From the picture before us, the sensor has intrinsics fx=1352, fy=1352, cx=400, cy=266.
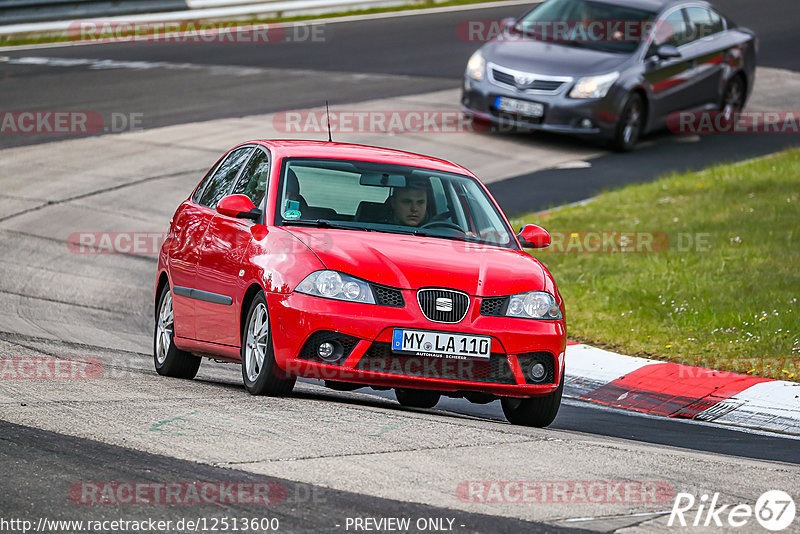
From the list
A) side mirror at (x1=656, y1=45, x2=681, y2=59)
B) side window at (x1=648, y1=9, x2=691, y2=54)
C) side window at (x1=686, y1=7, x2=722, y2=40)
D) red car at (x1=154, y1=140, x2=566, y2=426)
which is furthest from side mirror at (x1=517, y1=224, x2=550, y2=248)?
side window at (x1=686, y1=7, x2=722, y2=40)

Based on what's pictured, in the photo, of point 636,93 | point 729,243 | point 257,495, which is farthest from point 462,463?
point 636,93

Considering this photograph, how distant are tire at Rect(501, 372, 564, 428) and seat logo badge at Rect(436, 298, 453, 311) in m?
0.91

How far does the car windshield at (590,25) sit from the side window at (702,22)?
3.40ft

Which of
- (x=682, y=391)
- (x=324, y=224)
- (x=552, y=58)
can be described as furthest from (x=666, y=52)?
(x=324, y=224)

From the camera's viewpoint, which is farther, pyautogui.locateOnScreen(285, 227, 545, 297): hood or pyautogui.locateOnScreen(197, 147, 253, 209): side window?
pyautogui.locateOnScreen(197, 147, 253, 209): side window

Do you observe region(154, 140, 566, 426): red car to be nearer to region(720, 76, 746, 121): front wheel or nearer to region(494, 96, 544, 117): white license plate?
region(494, 96, 544, 117): white license plate

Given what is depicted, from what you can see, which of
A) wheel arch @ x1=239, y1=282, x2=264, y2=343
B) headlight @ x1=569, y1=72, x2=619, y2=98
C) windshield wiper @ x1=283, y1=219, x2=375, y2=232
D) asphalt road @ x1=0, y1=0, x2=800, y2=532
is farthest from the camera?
headlight @ x1=569, y1=72, x2=619, y2=98

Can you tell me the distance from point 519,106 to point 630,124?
1861mm

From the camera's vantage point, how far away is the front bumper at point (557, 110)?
18484 millimetres

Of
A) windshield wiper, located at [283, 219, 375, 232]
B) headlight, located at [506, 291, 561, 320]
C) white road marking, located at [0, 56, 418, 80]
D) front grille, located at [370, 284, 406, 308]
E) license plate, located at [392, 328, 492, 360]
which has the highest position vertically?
windshield wiper, located at [283, 219, 375, 232]

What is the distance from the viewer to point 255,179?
28.9ft

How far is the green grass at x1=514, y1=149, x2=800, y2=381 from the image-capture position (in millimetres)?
10664

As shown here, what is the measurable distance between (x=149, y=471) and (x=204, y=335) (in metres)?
2.76

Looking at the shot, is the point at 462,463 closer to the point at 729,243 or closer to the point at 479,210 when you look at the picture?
the point at 479,210
